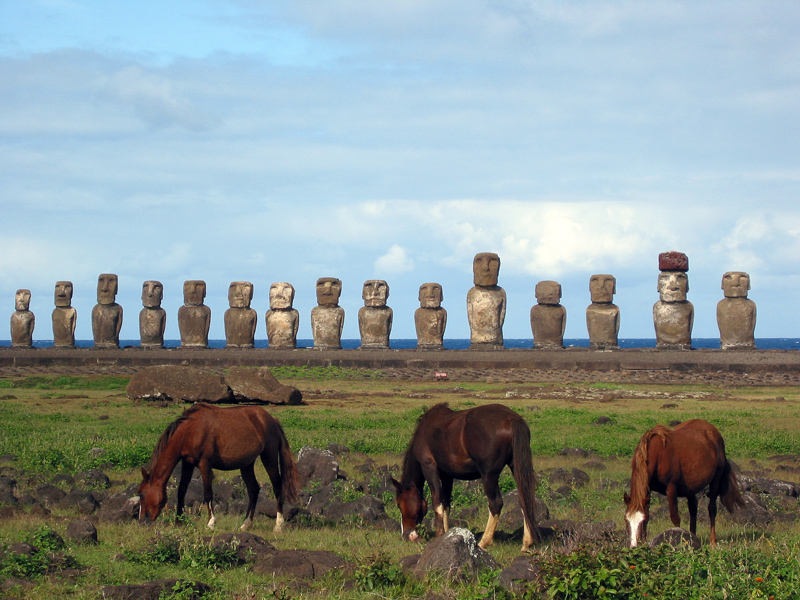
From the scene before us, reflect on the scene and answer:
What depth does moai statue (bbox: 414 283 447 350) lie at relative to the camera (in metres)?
29.1

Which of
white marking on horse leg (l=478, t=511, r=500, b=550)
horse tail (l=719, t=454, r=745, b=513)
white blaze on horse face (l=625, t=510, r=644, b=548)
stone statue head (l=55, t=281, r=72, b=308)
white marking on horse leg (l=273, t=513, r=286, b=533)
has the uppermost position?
stone statue head (l=55, t=281, r=72, b=308)

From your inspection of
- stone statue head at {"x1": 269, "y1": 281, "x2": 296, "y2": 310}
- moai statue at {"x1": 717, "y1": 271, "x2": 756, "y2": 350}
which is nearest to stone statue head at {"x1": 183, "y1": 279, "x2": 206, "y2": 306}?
stone statue head at {"x1": 269, "y1": 281, "x2": 296, "y2": 310}

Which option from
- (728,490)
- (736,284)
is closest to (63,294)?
(736,284)

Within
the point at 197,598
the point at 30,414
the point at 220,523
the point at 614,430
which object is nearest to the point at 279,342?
the point at 30,414

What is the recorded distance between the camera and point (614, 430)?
550 inches

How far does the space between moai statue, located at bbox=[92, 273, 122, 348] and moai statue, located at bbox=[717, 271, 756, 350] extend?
799 inches

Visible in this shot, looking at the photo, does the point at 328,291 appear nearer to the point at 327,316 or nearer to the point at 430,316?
the point at 327,316

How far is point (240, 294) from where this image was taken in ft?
102

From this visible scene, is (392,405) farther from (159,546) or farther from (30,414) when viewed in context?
(159,546)

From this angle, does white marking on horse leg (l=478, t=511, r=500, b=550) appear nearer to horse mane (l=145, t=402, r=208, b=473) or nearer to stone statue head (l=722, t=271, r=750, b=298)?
horse mane (l=145, t=402, r=208, b=473)

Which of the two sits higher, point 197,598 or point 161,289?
point 161,289

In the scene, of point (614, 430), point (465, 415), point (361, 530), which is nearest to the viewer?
point (465, 415)

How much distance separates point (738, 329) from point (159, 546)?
80.3ft

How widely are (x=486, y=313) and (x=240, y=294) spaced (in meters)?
8.55
